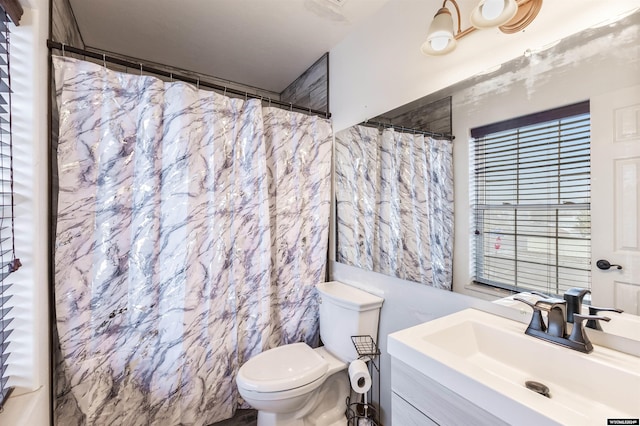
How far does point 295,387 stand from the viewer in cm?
137

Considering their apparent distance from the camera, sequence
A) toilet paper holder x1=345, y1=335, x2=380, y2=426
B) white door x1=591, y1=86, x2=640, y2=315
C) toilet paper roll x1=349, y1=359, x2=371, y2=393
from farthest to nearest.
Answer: toilet paper holder x1=345, y1=335, x2=380, y2=426, toilet paper roll x1=349, y1=359, x2=371, y2=393, white door x1=591, y1=86, x2=640, y2=315

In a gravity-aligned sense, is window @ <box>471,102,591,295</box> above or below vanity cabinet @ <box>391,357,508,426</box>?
above

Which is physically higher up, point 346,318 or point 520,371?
point 520,371

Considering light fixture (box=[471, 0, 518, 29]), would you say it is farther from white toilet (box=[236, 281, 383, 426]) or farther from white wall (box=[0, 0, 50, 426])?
white wall (box=[0, 0, 50, 426])

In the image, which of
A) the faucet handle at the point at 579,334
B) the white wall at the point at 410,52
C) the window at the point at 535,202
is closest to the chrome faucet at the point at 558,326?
the faucet handle at the point at 579,334

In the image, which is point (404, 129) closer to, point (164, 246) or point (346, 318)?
point (346, 318)

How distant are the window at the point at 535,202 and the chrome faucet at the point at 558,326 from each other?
109 mm

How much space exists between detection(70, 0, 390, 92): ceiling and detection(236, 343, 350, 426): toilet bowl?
2067mm

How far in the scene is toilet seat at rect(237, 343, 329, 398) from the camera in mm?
1345

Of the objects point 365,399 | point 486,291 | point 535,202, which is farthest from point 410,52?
point 365,399

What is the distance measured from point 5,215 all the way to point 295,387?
54.4 inches

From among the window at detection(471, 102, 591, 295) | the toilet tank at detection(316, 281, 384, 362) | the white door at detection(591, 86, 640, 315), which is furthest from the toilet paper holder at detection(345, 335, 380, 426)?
the white door at detection(591, 86, 640, 315)

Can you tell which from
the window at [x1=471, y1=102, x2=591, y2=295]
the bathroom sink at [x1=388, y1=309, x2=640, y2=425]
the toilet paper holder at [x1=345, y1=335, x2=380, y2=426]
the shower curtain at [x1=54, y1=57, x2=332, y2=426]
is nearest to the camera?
the bathroom sink at [x1=388, y1=309, x2=640, y2=425]

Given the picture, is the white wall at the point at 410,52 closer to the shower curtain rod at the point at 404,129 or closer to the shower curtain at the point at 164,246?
the shower curtain rod at the point at 404,129
